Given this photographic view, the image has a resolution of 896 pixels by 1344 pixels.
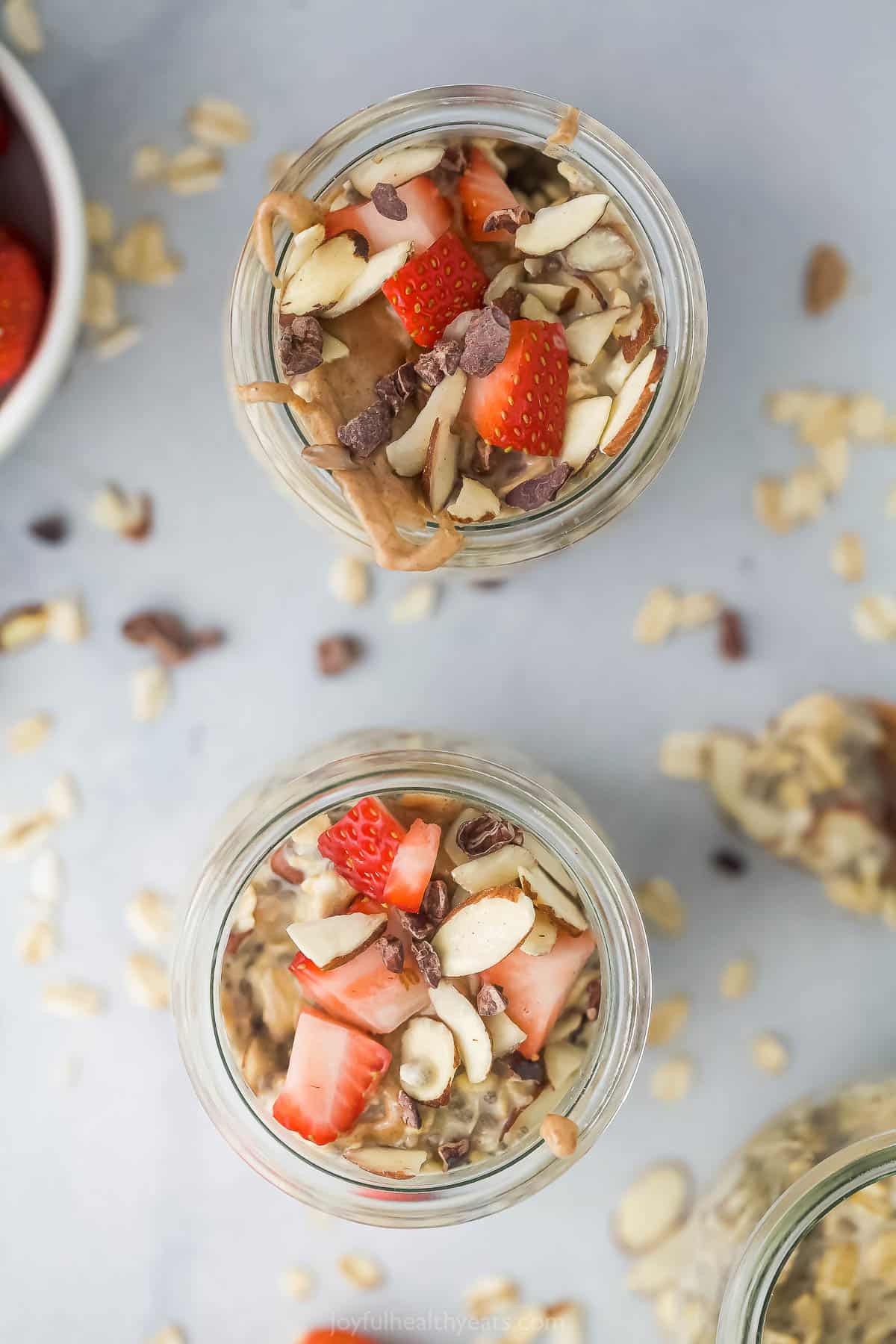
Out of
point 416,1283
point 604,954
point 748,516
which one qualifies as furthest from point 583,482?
point 416,1283

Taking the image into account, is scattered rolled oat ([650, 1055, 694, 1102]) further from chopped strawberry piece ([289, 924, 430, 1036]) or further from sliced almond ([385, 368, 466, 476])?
sliced almond ([385, 368, 466, 476])

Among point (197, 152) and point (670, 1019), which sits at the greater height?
point (197, 152)

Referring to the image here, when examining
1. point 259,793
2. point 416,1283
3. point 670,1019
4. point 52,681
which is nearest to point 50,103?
point 52,681

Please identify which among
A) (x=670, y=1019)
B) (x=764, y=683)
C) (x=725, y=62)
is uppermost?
(x=725, y=62)

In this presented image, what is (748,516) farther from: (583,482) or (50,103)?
(50,103)

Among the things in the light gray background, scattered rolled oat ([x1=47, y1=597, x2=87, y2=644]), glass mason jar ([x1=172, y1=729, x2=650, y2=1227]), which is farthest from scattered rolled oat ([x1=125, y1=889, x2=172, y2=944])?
scattered rolled oat ([x1=47, y1=597, x2=87, y2=644])

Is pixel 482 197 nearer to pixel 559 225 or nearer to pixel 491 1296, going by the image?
pixel 559 225

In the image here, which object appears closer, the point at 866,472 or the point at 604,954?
the point at 604,954
